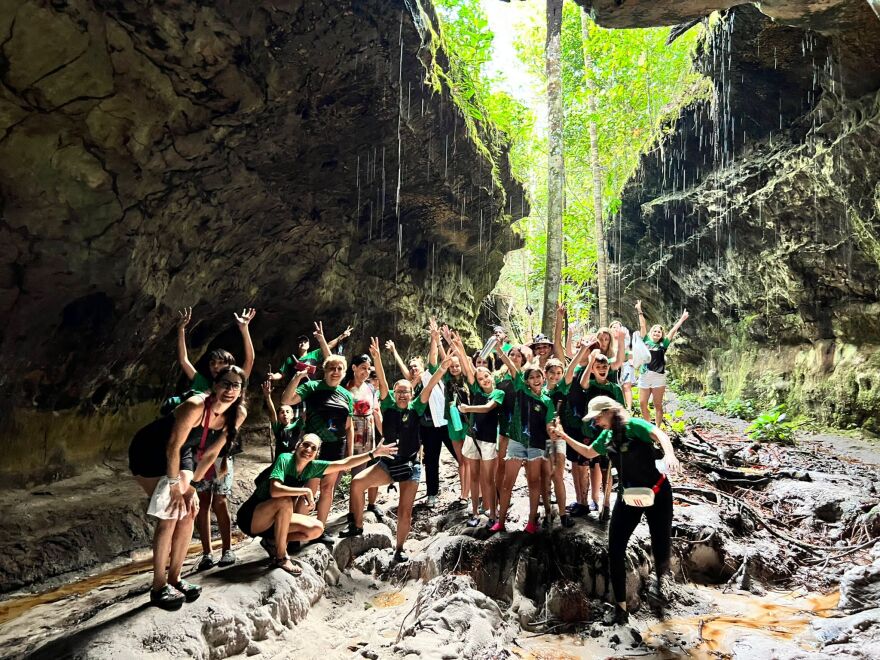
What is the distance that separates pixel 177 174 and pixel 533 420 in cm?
596

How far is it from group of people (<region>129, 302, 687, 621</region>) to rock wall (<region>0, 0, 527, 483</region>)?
2.56 m

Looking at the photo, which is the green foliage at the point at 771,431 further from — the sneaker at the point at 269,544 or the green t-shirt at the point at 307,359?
the sneaker at the point at 269,544

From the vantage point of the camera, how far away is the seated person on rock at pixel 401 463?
555cm

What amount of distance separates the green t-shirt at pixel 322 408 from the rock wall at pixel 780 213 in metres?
9.65

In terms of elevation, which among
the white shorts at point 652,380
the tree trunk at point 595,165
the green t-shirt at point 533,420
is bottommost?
the green t-shirt at point 533,420

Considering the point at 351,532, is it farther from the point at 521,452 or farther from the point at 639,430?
the point at 639,430

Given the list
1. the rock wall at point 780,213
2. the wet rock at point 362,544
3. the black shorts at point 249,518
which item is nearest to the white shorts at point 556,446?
Result: the wet rock at point 362,544

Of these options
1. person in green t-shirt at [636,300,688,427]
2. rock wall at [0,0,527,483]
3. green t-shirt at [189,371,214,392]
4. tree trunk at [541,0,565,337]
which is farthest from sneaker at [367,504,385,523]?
tree trunk at [541,0,565,337]

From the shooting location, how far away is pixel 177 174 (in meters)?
6.94

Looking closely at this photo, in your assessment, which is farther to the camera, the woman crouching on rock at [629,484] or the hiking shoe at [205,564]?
the hiking shoe at [205,564]

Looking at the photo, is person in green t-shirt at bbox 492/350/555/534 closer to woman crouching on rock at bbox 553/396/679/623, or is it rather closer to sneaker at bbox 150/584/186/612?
woman crouching on rock at bbox 553/396/679/623

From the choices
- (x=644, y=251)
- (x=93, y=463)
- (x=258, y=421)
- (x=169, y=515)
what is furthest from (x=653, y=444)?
(x=644, y=251)

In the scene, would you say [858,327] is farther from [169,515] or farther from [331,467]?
[169,515]

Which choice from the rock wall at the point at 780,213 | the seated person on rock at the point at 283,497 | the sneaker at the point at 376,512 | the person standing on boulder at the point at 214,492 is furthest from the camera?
the rock wall at the point at 780,213
